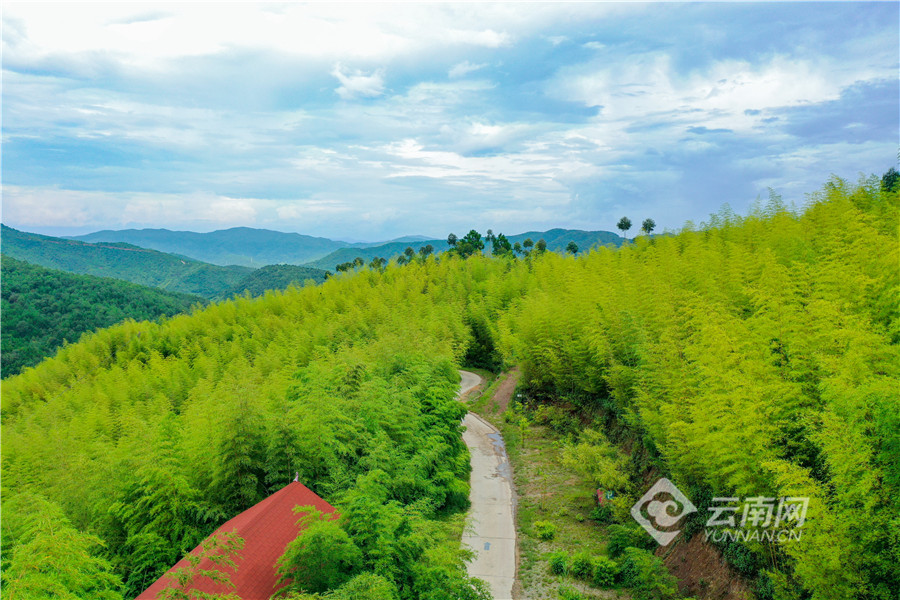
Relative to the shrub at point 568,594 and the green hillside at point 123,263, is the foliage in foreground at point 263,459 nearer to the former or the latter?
the shrub at point 568,594

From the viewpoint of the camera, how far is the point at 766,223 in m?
17.0

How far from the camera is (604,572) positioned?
9984 mm

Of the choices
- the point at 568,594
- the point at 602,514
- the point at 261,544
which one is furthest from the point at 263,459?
the point at 602,514

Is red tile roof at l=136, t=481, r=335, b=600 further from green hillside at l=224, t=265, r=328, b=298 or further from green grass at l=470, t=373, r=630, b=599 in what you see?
green hillside at l=224, t=265, r=328, b=298

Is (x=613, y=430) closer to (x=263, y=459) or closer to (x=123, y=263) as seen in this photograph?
(x=263, y=459)

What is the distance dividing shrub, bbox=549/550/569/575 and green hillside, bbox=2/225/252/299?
119m

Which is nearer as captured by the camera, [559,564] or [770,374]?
[770,374]

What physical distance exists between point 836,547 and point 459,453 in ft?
33.8

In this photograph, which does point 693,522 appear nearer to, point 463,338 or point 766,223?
point 766,223

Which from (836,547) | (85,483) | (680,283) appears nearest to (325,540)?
(85,483)

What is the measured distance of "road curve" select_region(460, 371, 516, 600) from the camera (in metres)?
10.5

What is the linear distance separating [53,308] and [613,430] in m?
55.0

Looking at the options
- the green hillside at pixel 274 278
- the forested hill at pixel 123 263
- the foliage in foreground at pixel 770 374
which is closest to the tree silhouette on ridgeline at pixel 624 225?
the foliage in foreground at pixel 770 374

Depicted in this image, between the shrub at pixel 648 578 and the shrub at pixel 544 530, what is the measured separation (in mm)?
2306
